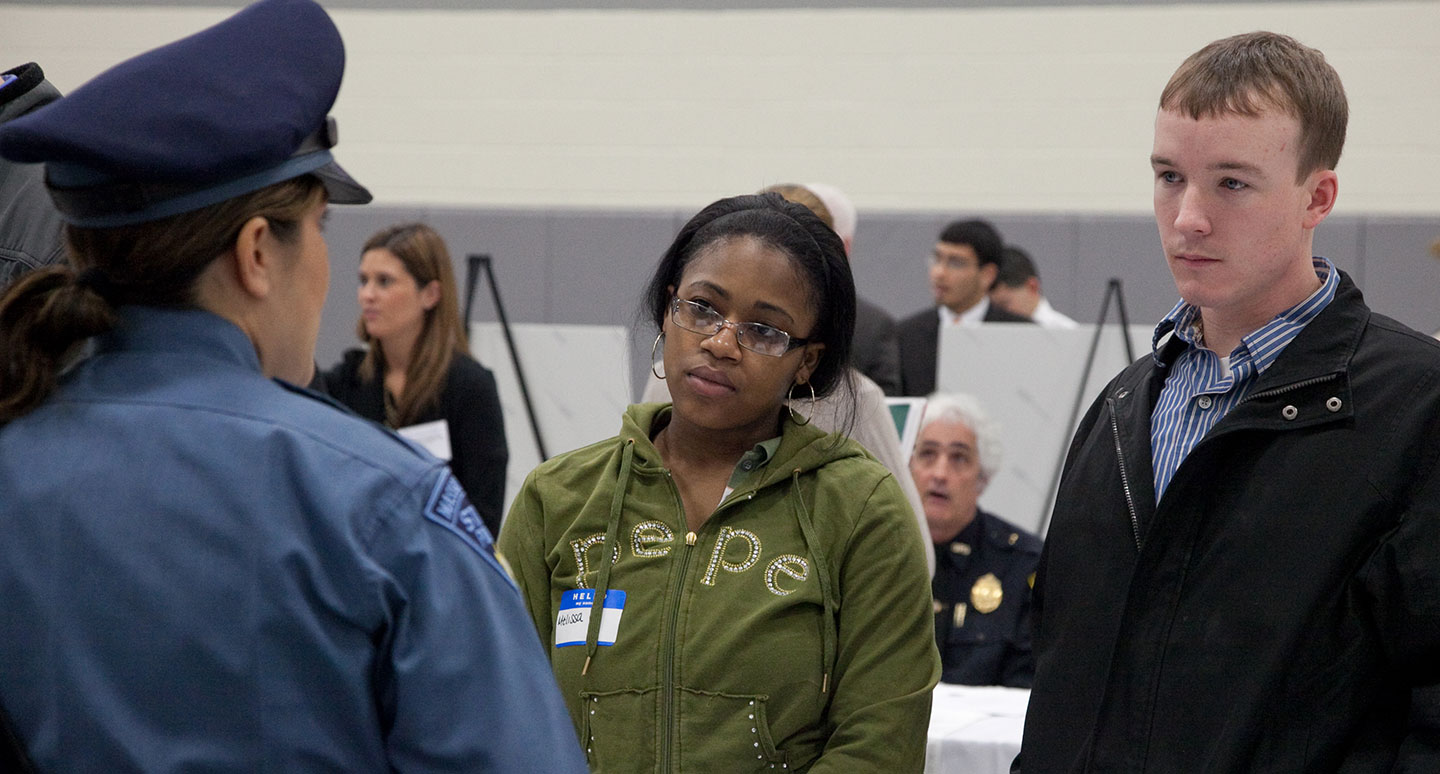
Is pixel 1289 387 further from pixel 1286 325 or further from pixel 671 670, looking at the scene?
pixel 671 670

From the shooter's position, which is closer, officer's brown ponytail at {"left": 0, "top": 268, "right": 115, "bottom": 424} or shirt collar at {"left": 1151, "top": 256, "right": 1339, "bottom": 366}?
officer's brown ponytail at {"left": 0, "top": 268, "right": 115, "bottom": 424}

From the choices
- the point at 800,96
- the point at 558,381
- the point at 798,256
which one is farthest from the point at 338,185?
the point at 800,96

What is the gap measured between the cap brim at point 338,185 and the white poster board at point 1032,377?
3960 mm

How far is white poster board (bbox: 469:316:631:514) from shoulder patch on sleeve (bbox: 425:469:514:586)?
3851 millimetres

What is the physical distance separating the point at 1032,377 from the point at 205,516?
424 cm

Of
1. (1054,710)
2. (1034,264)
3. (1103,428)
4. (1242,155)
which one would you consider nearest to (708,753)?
(1054,710)

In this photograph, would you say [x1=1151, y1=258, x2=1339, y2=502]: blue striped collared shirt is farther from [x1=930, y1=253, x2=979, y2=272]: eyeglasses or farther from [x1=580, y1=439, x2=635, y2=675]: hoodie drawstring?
[x1=930, y1=253, x2=979, y2=272]: eyeglasses

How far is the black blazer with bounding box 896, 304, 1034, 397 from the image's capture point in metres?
5.31

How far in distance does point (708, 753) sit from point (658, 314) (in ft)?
2.06

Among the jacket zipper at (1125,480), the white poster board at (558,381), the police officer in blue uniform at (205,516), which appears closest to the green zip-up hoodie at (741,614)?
the jacket zipper at (1125,480)

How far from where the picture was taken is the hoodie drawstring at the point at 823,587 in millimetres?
1659

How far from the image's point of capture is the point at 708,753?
1601mm

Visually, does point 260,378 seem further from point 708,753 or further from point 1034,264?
point 1034,264

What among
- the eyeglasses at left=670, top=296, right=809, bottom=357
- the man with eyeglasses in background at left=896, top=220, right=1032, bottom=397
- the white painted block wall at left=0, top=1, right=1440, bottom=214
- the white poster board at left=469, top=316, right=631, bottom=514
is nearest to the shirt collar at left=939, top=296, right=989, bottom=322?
the man with eyeglasses in background at left=896, top=220, right=1032, bottom=397
